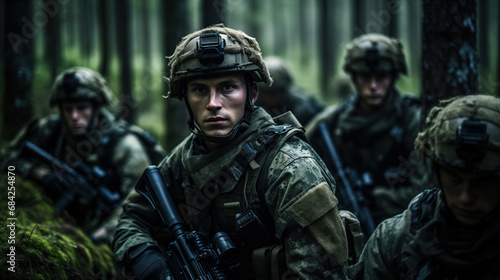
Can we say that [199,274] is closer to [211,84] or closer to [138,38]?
[211,84]

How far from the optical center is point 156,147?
609 cm

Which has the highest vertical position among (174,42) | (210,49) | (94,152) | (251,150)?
(174,42)

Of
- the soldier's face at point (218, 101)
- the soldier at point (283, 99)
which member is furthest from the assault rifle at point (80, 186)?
the soldier at point (283, 99)

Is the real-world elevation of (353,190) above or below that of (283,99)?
below

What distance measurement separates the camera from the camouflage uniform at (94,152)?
19.1 feet

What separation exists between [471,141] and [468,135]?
39 mm

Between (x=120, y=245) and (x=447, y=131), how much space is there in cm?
265

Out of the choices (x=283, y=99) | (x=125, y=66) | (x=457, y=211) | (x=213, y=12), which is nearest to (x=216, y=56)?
(x=457, y=211)

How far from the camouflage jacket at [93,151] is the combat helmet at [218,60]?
2.46m

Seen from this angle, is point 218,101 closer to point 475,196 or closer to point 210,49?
point 210,49

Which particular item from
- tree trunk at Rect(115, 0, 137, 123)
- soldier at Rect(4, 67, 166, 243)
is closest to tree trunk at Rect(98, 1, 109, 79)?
tree trunk at Rect(115, 0, 137, 123)

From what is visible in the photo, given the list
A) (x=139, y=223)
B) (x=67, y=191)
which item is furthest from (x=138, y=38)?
(x=139, y=223)

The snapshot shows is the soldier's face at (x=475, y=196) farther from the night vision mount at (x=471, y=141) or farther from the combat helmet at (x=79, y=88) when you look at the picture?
the combat helmet at (x=79, y=88)

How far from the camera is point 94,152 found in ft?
20.2
